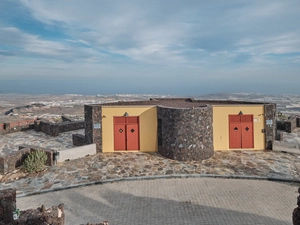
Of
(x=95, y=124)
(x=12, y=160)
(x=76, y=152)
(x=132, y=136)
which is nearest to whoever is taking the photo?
(x=12, y=160)

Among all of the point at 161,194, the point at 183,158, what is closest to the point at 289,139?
the point at 183,158

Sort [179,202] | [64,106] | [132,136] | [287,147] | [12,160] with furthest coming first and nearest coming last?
[64,106] < [132,136] < [287,147] < [12,160] < [179,202]

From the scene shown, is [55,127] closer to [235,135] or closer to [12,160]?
[12,160]

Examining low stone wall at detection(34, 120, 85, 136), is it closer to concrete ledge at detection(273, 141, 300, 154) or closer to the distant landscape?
the distant landscape

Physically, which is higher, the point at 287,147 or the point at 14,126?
the point at 14,126

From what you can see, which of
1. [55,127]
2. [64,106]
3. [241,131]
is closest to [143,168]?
[241,131]

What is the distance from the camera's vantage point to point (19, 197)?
8.94m

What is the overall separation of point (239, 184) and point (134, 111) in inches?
310

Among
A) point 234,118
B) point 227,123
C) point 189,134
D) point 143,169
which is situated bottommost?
point 143,169

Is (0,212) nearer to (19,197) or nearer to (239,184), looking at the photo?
(19,197)

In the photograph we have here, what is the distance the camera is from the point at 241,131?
14914 mm

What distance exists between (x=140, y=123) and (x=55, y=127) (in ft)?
29.5

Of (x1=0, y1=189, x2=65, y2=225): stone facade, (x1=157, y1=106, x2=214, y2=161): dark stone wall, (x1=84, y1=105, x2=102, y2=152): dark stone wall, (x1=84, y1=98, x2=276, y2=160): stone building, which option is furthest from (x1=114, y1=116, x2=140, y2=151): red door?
(x1=0, y1=189, x2=65, y2=225): stone facade

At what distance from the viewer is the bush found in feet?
37.5
